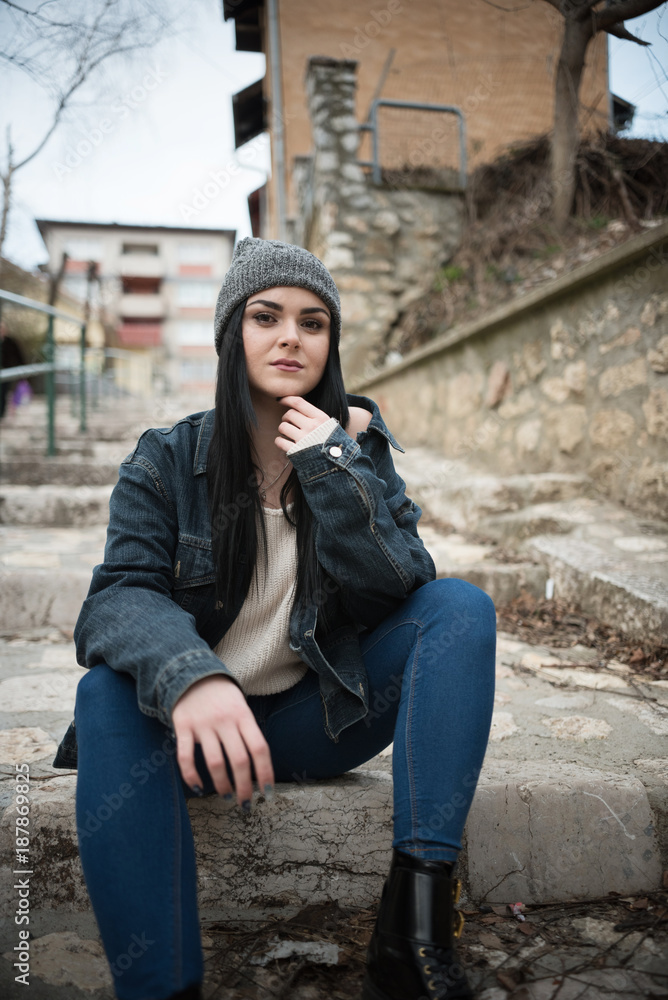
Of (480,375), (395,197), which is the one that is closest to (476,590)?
(480,375)

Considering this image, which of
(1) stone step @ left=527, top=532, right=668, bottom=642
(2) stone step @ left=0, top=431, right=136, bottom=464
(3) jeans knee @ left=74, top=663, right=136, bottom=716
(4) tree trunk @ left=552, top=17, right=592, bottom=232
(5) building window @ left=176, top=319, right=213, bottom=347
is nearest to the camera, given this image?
(3) jeans knee @ left=74, top=663, right=136, bottom=716

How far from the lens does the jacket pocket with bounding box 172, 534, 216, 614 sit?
1160mm

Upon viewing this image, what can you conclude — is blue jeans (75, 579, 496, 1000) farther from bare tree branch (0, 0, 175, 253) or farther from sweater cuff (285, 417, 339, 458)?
bare tree branch (0, 0, 175, 253)

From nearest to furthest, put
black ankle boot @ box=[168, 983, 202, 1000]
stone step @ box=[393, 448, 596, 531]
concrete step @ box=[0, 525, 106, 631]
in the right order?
black ankle boot @ box=[168, 983, 202, 1000], concrete step @ box=[0, 525, 106, 631], stone step @ box=[393, 448, 596, 531]

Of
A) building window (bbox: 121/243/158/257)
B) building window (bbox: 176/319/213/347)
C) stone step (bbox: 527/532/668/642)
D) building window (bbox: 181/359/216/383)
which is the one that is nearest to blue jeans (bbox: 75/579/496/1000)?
stone step (bbox: 527/532/668/642)

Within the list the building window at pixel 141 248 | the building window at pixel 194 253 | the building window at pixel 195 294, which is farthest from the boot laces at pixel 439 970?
the building window at pixel 141 248

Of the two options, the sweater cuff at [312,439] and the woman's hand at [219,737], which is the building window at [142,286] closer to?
the sweater cuff at [312,439]

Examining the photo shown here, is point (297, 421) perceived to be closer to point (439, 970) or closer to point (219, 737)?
point (219, 737)

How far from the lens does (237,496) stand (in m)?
1.21

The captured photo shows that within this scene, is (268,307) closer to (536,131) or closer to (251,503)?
(251,503)

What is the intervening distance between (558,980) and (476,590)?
2.00 ft

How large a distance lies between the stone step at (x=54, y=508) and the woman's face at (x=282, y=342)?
2.46 meters

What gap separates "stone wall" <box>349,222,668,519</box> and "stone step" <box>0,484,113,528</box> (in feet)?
7.37

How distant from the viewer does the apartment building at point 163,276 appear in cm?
3281
